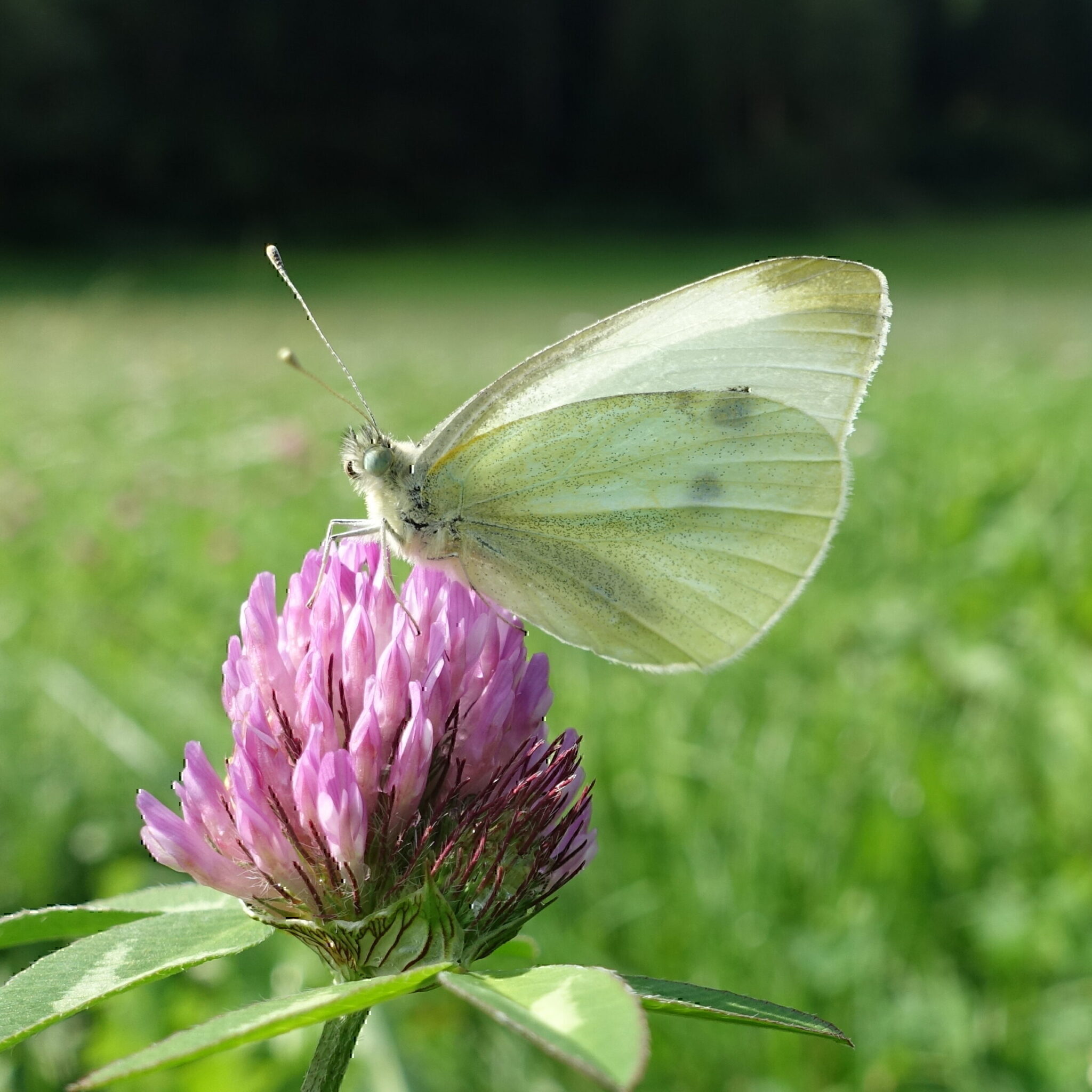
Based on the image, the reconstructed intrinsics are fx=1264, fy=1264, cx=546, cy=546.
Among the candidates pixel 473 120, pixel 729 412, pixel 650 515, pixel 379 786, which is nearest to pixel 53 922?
pixel 379 786

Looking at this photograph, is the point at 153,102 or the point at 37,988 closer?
the point at 37,988

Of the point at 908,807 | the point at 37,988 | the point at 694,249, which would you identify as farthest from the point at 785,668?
the point at 694,249

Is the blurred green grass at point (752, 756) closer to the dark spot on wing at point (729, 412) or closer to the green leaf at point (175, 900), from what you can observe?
the green leaf at point (175, 900)

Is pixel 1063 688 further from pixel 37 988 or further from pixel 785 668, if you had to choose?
pixel 37 988

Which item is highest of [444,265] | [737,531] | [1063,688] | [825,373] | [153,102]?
[153,102]

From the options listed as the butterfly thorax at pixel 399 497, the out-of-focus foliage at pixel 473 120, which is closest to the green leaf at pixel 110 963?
the butterfly thorax at pixel 399 497

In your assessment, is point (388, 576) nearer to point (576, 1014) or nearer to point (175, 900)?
point (175, 900)
